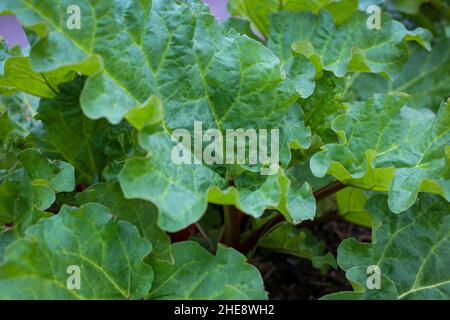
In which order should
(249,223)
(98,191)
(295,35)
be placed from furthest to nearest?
1. (249,223)
2. (295,35)
3. (98,191)

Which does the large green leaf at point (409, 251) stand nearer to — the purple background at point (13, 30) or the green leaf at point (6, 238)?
the green leaf at point (6, 238)

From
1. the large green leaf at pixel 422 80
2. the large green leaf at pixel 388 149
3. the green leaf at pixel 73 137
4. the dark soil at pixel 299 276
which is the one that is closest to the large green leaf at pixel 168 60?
the large green leaf at pixel 388 149

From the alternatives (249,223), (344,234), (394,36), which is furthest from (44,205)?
(344,234)

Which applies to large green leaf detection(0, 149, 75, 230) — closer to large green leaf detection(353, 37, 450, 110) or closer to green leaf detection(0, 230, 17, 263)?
green leaf detection(0, 230, 17, 263)

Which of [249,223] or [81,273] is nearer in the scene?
[81,273]

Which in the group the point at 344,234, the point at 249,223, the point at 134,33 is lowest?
the point at 344,234

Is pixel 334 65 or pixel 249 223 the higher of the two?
pixel 334 65

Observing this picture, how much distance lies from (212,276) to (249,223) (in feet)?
1.53

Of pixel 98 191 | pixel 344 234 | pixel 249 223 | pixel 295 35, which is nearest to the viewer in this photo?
pixel 98 191

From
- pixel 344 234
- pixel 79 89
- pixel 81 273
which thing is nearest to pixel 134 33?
pixel 79 89

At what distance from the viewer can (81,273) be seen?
0.80 metres

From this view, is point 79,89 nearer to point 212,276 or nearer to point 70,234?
point 70,234
